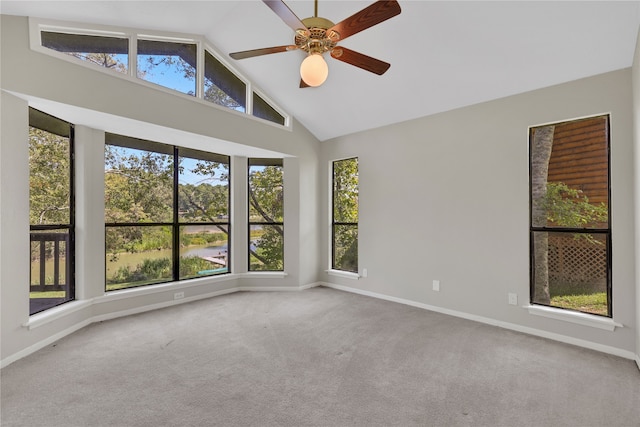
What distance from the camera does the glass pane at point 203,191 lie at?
4660 millimetres

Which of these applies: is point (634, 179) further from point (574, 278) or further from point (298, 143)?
point (298, 143)

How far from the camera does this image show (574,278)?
10.5 feet

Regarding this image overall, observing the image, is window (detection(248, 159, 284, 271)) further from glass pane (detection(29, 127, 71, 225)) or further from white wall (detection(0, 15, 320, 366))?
glass pane (detection(29, 127, 71, 225))

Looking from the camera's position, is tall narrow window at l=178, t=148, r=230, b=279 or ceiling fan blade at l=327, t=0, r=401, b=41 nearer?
ceiling fan blade at l=327, t=0, r=401, b=41

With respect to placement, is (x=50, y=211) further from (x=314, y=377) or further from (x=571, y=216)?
(x=571, y=216)

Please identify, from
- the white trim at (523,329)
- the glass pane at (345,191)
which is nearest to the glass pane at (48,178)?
the glass pane at (345,191)

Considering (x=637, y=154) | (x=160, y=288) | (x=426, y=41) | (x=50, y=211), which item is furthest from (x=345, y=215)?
(x=50, y=211)

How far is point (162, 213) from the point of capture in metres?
4.44

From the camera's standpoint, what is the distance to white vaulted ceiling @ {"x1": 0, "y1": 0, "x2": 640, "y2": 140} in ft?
8.71

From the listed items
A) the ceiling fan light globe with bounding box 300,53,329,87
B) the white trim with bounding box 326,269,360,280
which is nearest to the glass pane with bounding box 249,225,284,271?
the white trim with bounding box 326,269,360,280

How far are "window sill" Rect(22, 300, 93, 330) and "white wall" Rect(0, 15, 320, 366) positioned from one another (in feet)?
0.03

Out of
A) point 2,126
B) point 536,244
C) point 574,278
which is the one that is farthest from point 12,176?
point 574,278

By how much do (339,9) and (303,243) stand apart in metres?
3.49

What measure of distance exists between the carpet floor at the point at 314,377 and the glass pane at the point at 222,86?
3.05 metres
